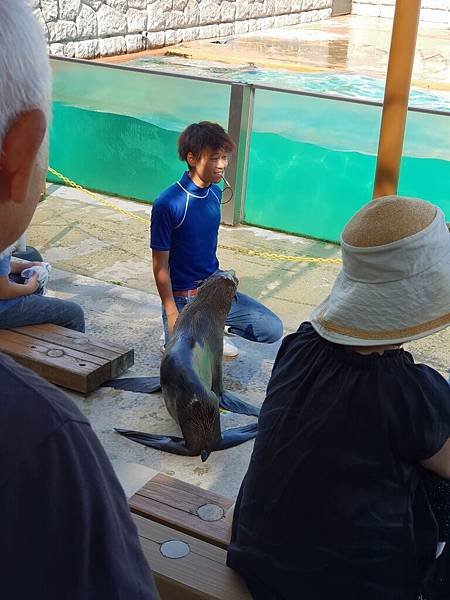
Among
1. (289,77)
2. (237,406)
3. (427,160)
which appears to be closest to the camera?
(237,406)

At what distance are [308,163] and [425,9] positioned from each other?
50.6 feet

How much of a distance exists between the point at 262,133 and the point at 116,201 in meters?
1.63

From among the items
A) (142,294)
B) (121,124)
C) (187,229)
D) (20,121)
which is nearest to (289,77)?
(121,124)

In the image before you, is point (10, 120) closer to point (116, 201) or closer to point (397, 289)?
point (397, 289)

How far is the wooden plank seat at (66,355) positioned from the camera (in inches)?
150

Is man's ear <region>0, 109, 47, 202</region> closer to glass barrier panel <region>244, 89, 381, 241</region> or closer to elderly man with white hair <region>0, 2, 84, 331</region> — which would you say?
elderly man with white hair <region>0, 2, 84, 331</region>

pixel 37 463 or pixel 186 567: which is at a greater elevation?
pixel 37 463

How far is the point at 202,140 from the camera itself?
4043 millimetres

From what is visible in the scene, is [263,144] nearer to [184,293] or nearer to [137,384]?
[184,293]

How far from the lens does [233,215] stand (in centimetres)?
736

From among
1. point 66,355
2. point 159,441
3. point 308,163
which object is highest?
point 308,163

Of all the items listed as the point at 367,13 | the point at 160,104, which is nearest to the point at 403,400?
the point at 160,104

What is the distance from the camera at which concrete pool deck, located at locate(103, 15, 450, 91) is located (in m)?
14.4

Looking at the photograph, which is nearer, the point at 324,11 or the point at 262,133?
the point at 262,133
